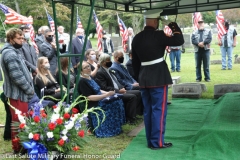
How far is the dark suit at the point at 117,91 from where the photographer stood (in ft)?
19.8

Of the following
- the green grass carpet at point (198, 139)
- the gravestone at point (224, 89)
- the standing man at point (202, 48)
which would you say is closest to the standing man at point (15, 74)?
the green grass carpet at point (198, 139)

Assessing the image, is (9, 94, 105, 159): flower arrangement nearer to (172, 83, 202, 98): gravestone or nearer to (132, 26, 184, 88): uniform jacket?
(132, 26, 184, 88): uniform jacket

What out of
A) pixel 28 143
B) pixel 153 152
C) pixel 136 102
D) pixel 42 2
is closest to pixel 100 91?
pixel 136 102

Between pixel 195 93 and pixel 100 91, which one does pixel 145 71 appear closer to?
pixel 100 91

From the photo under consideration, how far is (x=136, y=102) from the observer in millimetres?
6566

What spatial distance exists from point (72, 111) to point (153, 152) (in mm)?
1241

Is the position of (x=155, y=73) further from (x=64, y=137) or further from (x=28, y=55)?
(x=28, y=55)

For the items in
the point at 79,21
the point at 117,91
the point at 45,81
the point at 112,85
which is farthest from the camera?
the point at 79,21

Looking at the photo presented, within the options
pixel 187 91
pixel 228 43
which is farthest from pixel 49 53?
pixel 228 43

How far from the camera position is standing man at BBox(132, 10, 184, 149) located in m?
4.63

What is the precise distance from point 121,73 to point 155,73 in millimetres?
2488

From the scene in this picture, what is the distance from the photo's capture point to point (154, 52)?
184 inches

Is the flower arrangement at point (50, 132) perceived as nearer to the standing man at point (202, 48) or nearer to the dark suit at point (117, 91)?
the dark suit at point (117, 91)

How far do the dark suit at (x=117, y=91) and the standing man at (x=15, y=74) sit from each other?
4.94ft
